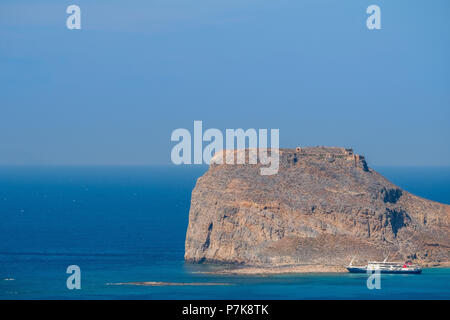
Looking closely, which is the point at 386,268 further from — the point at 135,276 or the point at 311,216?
the point at 135,276

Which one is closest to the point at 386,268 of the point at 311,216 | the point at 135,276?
the point at 311,216

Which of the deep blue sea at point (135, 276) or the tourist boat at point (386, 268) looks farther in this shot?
the tourist boat at point (386, 268)

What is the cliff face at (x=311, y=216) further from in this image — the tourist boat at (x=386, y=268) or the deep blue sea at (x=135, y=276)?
the deep blue sea at (x=135, y=276)

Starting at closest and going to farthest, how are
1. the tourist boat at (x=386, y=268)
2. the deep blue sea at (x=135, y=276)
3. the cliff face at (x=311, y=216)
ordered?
the deep blue sea at (x=135, y=276), the tourist boat at (x=386, y=268), the cliff face at (x=311, y=216)

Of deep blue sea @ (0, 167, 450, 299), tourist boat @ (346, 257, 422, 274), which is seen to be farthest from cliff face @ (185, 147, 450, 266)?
deep blue sea @ (0, 167, 450, 299)

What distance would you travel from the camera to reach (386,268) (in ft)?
367

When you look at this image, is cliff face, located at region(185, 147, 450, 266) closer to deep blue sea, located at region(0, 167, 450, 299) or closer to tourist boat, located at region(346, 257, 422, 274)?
tourist boat, located at region(346, 257, 422, 274)

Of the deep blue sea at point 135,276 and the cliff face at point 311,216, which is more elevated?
the cliff face at point 311,216

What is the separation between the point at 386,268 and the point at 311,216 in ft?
25.8

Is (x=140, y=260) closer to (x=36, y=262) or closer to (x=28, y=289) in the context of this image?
(x=36, y=262)

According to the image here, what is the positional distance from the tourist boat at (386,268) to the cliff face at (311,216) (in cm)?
94

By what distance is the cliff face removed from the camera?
113 m

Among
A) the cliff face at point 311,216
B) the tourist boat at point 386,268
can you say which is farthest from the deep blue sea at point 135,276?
the cliff face at point 311,216

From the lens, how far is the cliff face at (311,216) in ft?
371
